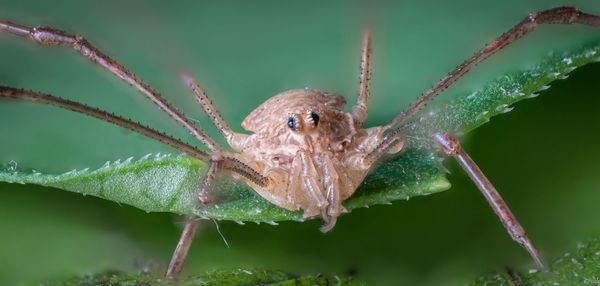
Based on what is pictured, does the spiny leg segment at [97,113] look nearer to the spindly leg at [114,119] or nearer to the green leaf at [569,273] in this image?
the spindly leg at [114,119]

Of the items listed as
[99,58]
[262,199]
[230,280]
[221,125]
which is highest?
[99,58]

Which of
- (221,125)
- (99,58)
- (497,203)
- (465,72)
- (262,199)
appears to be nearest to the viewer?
(497,203)

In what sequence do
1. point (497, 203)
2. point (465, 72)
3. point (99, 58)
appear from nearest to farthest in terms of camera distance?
1. point (497, 203)
2. point (465, 72)
3. point (99, 58)

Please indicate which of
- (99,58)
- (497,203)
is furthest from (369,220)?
(99,58)

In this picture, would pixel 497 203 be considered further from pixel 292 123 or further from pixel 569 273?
pixel 292 123

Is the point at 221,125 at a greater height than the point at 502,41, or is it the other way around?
the point at 221,125

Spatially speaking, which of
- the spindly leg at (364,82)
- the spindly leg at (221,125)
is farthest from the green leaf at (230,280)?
the spindly leg at (364,82)

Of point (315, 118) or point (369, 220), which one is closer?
point (369, 220)
